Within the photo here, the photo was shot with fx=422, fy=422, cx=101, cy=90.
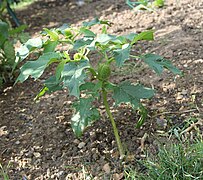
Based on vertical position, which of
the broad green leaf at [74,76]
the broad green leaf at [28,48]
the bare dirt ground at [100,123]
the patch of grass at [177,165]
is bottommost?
the bare dirt ground at [100,123]

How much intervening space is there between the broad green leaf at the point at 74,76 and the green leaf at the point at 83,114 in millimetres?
260

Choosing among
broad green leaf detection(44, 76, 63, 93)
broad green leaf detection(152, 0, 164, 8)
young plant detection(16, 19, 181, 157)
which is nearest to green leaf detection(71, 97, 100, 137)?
young plant detection(16, 19, 181, 157)

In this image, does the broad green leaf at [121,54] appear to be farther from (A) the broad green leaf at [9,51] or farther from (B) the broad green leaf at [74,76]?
(A) the broad green leaf at [9,51]

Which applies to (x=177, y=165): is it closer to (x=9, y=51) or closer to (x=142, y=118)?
(x=142, y=118)

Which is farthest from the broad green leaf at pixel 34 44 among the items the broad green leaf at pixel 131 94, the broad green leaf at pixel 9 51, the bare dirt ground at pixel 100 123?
the broad green leaf at pixel 9 51

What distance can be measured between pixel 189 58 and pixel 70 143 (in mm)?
965

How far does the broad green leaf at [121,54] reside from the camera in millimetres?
1600

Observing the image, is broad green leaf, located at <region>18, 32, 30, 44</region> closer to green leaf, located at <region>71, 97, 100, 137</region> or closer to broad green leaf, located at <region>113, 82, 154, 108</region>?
green leaf, located at <region>71, 97, 100, 137</region>

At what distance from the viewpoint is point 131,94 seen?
1.83 metres

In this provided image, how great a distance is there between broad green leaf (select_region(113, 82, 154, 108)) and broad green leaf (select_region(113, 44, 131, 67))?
0.23m

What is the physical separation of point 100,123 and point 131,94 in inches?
16.1

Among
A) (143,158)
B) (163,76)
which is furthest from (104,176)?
(163,76)

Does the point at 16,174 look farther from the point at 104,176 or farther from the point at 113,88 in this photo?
the point at 113,88

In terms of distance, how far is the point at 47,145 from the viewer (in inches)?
84.0
